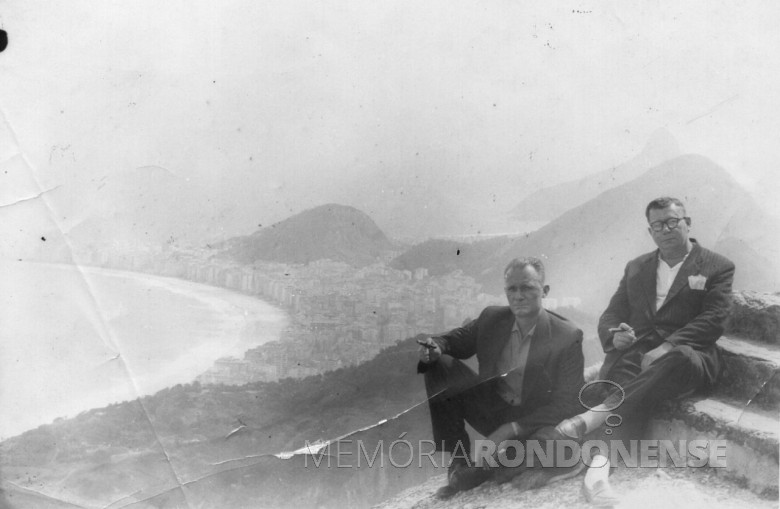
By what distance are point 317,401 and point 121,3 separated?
190 centimetres

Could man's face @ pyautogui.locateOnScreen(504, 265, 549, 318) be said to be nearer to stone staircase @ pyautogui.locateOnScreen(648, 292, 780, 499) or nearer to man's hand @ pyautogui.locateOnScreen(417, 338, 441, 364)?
man's hand @ pyautogui.locateOnScreen(417, 338, 441, 364)

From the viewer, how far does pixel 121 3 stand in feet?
10.8

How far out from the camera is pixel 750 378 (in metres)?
3.33

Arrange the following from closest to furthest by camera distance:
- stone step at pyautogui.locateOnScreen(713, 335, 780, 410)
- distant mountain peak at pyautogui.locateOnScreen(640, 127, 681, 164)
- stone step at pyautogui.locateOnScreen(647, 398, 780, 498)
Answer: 1. stone step at pyautogui.locateOnScreen(647, 398, 780, 498)
2. stone step at pyautogui.locateOnScreen(713, 335, 780, 410)
3. distant mountain peak at pyautogui.locateOnScreen(640, 127, 681, 164)

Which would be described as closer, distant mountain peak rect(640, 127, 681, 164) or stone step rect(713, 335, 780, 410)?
stone step rect(713, 335, 780, 410)

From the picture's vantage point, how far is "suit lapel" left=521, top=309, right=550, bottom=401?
329 cm

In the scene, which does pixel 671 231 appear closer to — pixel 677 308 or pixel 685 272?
pixel 685 272

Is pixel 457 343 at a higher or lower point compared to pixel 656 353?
higher

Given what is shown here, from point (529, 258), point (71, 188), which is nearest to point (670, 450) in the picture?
point (529, 258)

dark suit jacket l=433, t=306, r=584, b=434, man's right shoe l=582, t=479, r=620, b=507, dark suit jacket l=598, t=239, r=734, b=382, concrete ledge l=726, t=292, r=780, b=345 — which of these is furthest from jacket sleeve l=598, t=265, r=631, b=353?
man's right shoe l=582, t=479, r=620, b=507

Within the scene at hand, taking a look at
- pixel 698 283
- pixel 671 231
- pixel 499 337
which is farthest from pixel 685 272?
pixel 499 337

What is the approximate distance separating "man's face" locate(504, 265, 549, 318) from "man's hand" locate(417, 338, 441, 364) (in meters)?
0.38

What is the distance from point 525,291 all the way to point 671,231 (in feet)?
2.30

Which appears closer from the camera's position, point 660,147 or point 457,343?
point 457,343
